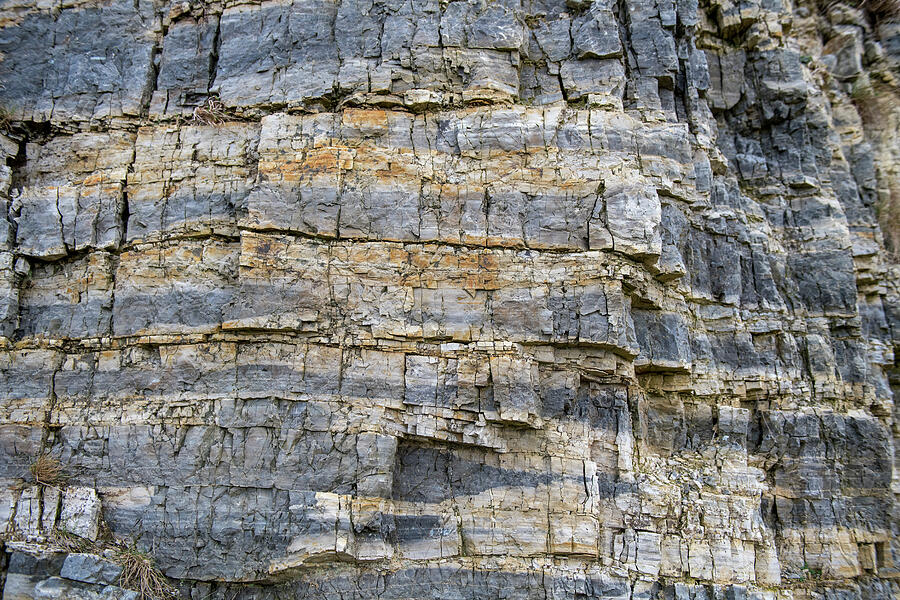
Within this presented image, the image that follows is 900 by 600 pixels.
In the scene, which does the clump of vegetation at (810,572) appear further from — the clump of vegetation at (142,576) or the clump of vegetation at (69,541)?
the clump of vegetation at (69,541)

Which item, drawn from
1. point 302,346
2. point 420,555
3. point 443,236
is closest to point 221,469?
point 302,346

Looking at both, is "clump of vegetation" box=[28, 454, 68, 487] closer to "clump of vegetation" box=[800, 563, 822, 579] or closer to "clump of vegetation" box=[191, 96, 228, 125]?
"clump of vegetation" box=[191, 96, 228, 125]

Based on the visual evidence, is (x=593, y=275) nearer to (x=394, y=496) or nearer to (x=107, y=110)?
(x=394, y=496)

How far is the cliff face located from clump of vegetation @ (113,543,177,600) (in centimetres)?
14

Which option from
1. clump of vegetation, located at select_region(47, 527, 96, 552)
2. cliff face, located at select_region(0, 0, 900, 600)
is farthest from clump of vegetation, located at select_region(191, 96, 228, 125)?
clump of vegetation, located at select_region(47, 527, 96, 552)

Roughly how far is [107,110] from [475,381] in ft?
21.6

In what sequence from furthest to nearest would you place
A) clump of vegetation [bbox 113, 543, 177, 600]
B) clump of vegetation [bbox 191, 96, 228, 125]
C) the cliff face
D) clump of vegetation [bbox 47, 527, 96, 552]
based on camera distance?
clump of vegetation [bbox 191, 96, 228, 125]
the cliff face
clump of vegetation [bbox 47, 527, 96, 552]
clump of vegetation [bbox 113, 543, 177, 600]

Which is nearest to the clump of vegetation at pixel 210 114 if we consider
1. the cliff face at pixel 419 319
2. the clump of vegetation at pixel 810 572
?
the cliff face at pixel 419 319

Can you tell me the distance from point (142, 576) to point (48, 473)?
176 cm

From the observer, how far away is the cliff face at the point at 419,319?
770 centimetres

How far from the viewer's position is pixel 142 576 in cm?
746

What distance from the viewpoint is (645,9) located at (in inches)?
386

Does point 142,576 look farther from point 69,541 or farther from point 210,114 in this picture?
point 210,114

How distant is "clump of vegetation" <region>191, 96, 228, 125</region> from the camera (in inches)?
360
